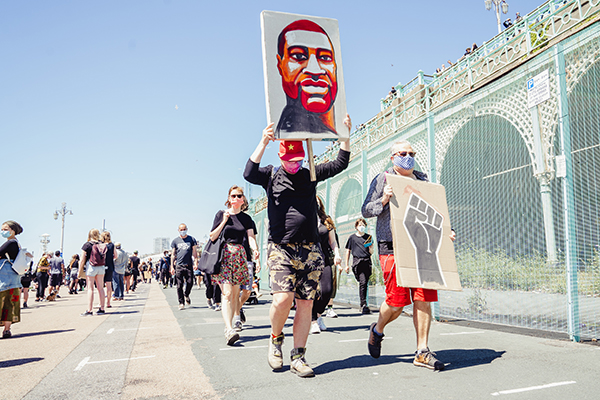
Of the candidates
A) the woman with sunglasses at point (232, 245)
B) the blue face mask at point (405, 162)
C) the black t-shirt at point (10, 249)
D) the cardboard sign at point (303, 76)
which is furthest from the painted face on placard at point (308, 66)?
the black t-shirt at point (10, 249)

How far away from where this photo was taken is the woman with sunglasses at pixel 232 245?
5523 millimetres

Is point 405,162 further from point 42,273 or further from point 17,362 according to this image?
point 42,273

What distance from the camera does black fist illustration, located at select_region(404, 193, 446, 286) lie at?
378 cm

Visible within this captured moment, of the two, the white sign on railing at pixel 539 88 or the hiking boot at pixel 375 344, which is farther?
the white sign on railing at pixel 539 88

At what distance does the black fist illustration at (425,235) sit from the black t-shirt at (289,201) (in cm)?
81

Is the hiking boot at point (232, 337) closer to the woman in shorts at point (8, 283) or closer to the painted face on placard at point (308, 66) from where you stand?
the painted face on placard at point (308, 66)

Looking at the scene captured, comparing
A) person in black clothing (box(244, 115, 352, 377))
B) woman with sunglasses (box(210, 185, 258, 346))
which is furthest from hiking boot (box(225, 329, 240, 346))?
person in black clothing (box(244, 115, 352, 377))

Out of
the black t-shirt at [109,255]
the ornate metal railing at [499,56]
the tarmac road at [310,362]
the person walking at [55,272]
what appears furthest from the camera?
the person walking at [55,272]

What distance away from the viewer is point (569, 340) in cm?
468

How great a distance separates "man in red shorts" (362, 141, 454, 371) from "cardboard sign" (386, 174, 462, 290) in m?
0.11

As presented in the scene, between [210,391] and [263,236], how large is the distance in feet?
52.6

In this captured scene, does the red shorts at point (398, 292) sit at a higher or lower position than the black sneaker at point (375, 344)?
higher

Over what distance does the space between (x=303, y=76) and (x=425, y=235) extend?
1.76 metres

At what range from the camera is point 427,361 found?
3.50 meters
